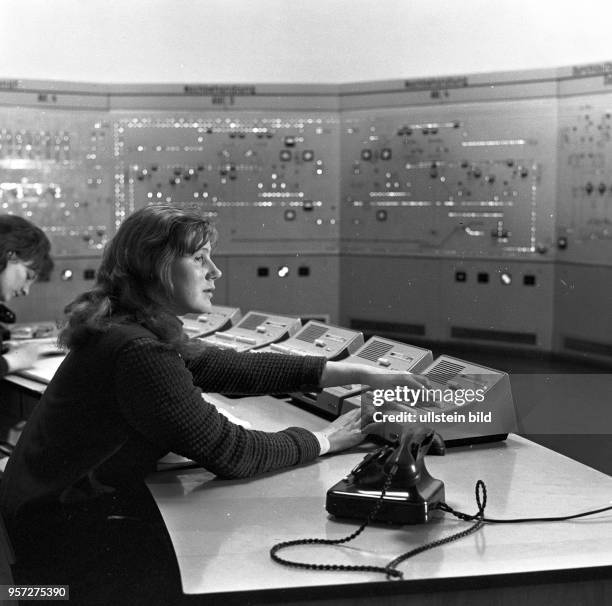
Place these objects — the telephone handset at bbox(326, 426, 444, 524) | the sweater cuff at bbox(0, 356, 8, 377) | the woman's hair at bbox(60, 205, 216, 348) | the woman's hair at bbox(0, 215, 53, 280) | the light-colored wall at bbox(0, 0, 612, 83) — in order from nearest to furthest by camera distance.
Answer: the telephone handset at bbox(326, 426, 444, 524) < the woman's hair at bbox(60, 205, 216, 348) < the sweater cuff at bbox(0, 356, 8, 377) < the woman's hair at bbox(0, 215, 53, 280) < the light-colored wall at bbox(0, 0, 612, 83)

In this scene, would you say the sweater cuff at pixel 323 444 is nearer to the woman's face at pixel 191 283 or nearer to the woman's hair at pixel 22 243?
the woman's face at pixel 191 283

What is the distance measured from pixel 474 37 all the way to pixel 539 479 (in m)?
4.51

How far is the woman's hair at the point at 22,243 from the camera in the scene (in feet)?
9.89

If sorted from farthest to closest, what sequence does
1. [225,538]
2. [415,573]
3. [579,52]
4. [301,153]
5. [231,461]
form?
[301,153], [579,52], [231,461], [225,538], [415,573]

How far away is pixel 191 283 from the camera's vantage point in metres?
1.67

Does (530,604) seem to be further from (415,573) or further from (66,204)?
(66,204)

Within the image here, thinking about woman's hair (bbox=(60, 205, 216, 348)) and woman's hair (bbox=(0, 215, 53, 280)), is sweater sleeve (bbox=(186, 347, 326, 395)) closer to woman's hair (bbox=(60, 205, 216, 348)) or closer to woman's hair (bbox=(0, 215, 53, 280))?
woman's hair (bbox=(60, 205, 216, 348))

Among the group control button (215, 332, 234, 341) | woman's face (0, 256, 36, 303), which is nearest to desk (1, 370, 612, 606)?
control button (215, 332, 234, 341)

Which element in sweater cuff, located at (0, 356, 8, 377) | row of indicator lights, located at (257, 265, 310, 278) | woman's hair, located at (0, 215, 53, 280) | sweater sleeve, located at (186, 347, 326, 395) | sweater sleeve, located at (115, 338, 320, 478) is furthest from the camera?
row of indicator lights, located at (257, 265, 310, 278)

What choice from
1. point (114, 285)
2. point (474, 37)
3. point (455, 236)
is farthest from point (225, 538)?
point (474, 37)

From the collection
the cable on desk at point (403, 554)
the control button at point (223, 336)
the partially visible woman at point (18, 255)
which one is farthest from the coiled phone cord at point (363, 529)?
the partially visible woman at point (18, 255)

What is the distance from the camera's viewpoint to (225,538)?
4.36 feet

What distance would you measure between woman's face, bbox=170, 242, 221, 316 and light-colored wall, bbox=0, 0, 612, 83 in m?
3.69

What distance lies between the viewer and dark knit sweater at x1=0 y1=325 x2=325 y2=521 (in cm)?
151
